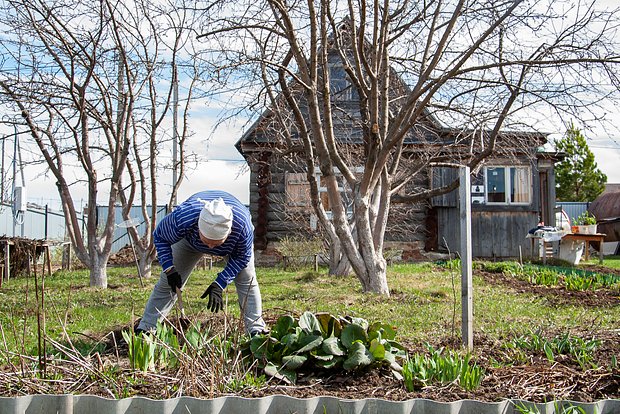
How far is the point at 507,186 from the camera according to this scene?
18938mm

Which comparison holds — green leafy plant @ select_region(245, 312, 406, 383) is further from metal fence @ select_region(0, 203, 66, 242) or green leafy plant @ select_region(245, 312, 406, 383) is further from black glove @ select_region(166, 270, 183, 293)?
metal fence @ select_region(0, 203, 66, 242)

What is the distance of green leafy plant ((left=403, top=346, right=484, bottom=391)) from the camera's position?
3680 millimetres

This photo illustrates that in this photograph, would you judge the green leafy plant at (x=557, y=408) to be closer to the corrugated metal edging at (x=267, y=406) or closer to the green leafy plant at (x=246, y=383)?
the corrugated metal edging at (x=267, y=406)

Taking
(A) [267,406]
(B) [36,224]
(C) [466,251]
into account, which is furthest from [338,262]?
(B) [36,224]

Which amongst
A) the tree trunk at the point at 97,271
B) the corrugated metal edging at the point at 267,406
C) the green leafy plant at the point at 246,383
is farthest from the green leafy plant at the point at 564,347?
the tree trunk at the point at 97,271

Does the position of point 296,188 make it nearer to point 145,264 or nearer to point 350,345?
point 145,264

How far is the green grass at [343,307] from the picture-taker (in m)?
6.15

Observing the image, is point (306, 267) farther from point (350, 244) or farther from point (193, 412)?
point (193, 412)

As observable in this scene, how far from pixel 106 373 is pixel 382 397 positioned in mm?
1477

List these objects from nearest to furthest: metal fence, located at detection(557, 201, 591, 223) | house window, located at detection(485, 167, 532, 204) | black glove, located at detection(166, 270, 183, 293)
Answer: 1. black glove, located at detection(166, 270, 183, 293)
2. house window, located at detection(485, 167, 532, 204)
3. metal fence, located at detection(557, 201, 591, 223)

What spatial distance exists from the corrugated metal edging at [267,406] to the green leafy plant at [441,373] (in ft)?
1.25

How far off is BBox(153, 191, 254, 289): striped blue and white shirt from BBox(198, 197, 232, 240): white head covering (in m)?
0.33

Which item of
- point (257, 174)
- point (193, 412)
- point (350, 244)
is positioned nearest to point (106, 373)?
point (193, 412)

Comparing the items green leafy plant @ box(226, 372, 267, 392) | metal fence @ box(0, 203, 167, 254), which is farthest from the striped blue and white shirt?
metal fence @ box(0, 203, 167, 254)
